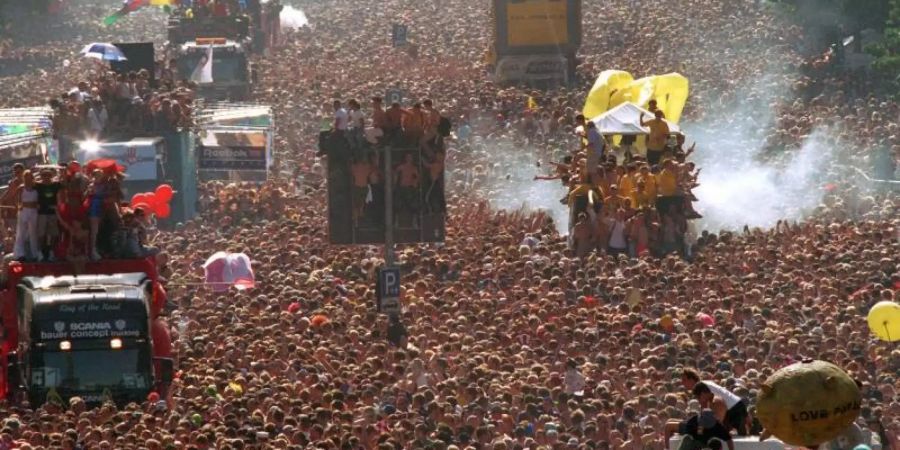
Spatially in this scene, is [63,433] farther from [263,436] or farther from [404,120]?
[404,120]

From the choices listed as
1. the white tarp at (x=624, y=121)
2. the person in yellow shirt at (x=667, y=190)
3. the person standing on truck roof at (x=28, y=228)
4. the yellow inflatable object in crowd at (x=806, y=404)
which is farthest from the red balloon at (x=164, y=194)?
the yellow inflatable object in crowd at (x=806, y=404)

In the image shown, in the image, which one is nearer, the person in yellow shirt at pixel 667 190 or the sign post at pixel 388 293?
the sign post at pixel 388 293

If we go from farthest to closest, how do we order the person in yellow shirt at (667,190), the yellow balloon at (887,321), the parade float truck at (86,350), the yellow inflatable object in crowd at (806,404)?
1. the person in yellow shirt at (667,190)
2. the yellow balloon at (887,321)
3. the parade float truck at (86,350)
4. the yellow inflatable object in crowd at (806,404)

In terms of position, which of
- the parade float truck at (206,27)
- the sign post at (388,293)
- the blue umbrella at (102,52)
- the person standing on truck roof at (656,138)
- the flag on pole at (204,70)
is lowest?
the sign post at (388,293)

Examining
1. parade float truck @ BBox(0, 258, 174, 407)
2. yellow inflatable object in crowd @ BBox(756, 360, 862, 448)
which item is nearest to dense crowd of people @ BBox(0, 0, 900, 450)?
parade float truck @ BBox(0, 258, 174, 407)


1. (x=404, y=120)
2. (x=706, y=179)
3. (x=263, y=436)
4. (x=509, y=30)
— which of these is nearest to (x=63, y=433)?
(x=263, y=436)

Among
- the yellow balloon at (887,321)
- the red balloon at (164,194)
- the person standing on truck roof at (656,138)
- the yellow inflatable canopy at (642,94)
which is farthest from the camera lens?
the yellow inflatable canopy at (642,94)

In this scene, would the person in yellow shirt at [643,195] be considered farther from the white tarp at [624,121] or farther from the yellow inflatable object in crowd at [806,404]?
the yellow inflatable object in crowd at [806,404]
